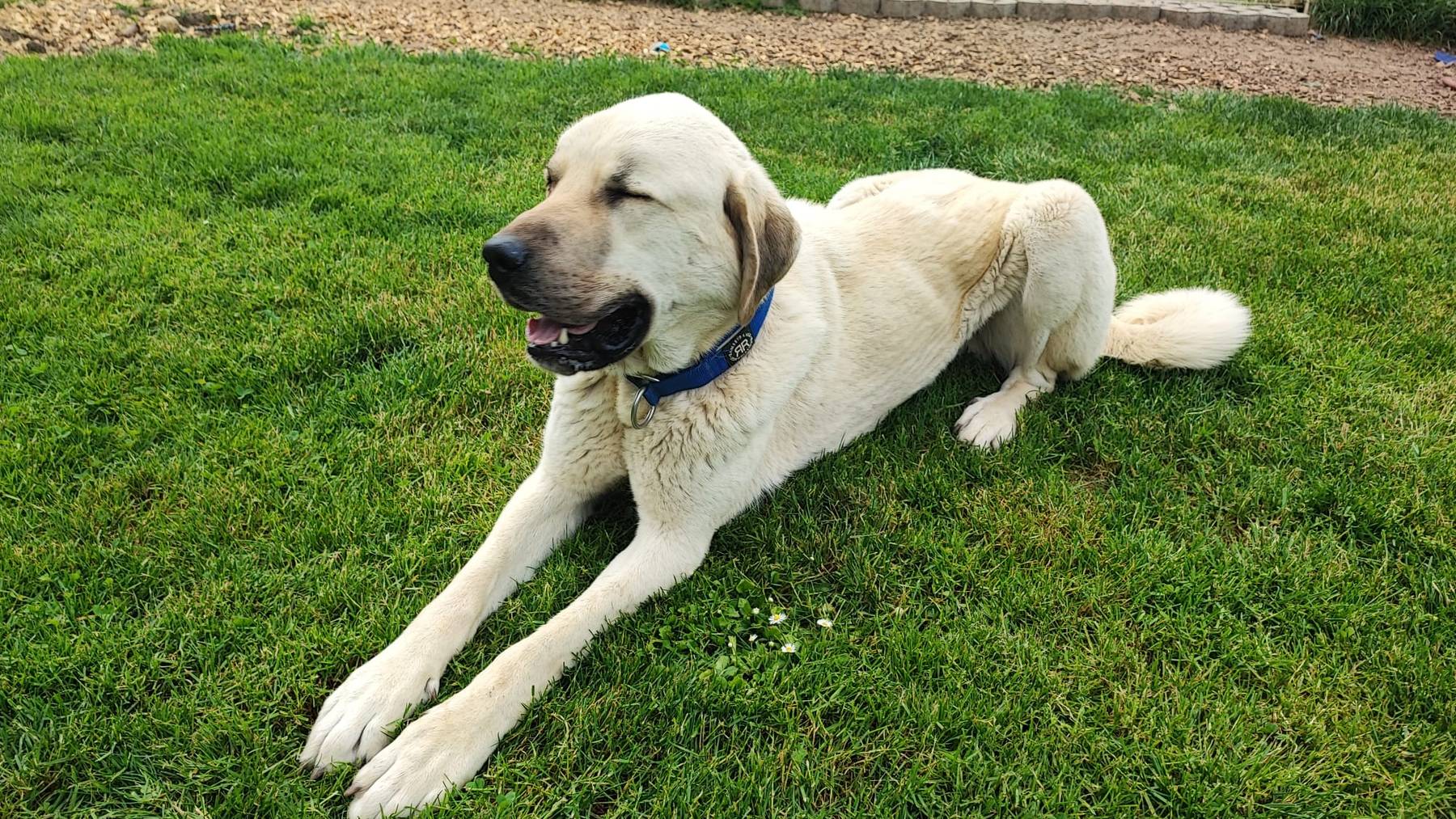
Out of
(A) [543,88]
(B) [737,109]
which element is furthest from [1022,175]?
(A) [543,88]

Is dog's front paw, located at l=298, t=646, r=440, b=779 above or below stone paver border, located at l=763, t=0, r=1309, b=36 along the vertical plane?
below

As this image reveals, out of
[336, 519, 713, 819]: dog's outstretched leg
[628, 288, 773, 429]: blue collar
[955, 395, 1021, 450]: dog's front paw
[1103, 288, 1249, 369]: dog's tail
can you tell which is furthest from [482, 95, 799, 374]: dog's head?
[1103, 288, 1249, 369]: dog's tail

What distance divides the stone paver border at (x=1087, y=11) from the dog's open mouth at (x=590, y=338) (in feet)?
27.2

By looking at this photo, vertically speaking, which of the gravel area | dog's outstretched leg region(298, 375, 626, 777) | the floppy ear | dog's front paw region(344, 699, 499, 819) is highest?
the gravel area

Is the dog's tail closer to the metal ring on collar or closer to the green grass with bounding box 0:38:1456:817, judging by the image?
the green grass with bounding box 0:38:1456:817

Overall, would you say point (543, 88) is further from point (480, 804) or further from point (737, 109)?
point (480, 804)

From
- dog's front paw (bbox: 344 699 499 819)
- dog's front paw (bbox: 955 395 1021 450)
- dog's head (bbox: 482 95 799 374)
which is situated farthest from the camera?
dog's front paw (bbox: 955 395 1021 450)

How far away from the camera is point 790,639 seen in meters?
2.30

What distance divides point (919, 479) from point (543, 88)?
4769 millimetres

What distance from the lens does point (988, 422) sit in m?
3.21

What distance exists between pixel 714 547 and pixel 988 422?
128 centimetres

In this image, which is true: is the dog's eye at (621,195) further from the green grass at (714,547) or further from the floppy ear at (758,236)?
the green grass at (714,547)

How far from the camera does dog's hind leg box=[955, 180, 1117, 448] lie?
321cm

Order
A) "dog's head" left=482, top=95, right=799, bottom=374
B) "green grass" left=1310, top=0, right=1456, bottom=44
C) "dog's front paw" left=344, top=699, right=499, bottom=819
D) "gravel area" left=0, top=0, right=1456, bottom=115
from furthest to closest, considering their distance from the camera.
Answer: "green grass" left=1310, top=0, right=1456, bottom=44 < "gravel area" left=0, top=0, right=1456, bottom=115 < "dog's head" left=482, top=95, right=799, bottom=374 < "dog's front paw" left=344, top=699, right=499, bottom=819
